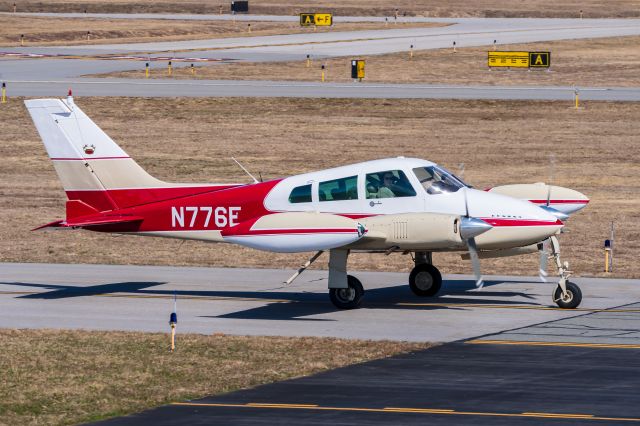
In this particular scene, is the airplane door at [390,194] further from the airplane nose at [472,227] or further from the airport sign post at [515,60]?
the airport sign post at [515,60]

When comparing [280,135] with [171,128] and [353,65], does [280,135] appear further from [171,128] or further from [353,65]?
[353,65]

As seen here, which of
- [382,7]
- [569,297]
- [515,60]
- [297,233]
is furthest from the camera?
[382,7]

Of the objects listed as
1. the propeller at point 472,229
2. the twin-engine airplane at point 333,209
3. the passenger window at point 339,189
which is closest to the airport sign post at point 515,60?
the twin-engine airplane at point 333,209

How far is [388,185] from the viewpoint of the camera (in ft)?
85.2

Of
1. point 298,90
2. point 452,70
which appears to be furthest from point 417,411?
point 452,70

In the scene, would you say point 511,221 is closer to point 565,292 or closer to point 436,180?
point 436,180

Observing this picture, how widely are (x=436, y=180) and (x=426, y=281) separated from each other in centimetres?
269

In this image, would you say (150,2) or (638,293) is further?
(150,2)

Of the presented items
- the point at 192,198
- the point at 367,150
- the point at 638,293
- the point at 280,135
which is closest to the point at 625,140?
the point at 367,150

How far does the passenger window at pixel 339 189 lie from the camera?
85.9ft

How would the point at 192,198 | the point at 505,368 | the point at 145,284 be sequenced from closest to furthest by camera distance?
the point at 505,368 < the point at 192,198 < the point at 145,284

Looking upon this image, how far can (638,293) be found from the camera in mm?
27766

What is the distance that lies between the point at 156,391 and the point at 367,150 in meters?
32.5

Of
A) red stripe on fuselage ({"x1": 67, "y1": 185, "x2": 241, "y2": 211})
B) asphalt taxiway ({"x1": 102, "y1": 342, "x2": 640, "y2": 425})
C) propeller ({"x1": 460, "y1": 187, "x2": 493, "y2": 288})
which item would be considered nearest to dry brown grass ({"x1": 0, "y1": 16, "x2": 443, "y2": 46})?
red stripe on fuselage ({"x1": 67, "y1": 185, "x2": 241, "y2": 211})
